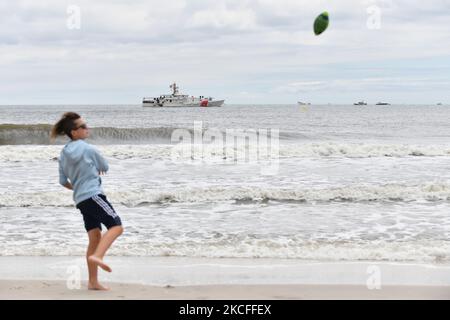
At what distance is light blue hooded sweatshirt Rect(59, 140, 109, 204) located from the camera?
16.3ft

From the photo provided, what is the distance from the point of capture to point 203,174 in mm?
16672

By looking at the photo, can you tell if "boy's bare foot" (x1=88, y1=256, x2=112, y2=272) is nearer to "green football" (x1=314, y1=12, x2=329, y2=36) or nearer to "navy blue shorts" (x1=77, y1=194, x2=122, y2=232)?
"navy blue shorts" (x1=77, y1=194, x2=122, y2=232)

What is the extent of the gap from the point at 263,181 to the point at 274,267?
845cm

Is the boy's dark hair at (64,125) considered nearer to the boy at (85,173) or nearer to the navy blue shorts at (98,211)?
the boy at (85,173)

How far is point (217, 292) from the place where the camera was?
543 cm

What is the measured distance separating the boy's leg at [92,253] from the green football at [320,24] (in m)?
3.39

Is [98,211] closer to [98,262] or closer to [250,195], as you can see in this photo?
[98,262]

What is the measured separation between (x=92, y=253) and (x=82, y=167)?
0.88 m

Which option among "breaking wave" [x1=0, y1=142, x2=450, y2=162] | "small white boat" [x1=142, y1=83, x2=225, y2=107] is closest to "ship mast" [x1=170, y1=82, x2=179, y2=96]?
"small white boat" [x1=142, y1=83, x2=225, y2=107]

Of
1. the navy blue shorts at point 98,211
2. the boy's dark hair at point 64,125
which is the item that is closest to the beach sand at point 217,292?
the navy blue shorts at point 98,211

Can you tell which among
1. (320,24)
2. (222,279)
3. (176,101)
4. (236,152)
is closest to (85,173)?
(222,279)

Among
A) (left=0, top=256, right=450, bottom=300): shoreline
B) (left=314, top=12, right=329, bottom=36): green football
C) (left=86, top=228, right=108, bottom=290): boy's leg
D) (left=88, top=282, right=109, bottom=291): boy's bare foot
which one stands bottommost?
(left=0, top=256, right=450, bottom=300): shoreline

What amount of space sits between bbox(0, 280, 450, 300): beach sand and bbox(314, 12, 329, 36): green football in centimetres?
292
